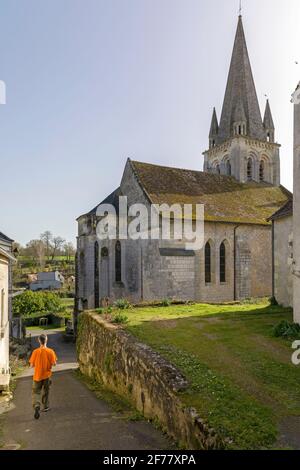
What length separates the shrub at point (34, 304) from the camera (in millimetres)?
39031

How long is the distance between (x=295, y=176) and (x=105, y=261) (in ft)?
44.6

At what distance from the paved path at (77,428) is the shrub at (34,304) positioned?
31325 millimetres

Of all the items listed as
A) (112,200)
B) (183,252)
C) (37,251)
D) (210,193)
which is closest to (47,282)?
(37,251)

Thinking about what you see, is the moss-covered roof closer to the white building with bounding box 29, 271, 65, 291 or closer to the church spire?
the church spire

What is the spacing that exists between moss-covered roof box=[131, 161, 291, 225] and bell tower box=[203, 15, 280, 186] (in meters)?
3.51

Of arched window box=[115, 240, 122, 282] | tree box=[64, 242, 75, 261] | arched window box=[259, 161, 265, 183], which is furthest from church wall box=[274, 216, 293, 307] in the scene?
tree box=[64, 242, 75, 261]

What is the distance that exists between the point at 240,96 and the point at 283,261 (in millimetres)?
20383

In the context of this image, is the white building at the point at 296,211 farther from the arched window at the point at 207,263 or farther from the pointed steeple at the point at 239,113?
the pointed steeple at the point at 239,113

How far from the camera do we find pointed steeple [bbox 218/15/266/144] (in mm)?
30453

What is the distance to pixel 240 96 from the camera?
100ft

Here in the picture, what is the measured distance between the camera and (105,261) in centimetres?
2191

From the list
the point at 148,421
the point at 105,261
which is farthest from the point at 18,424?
the point at 105,261
